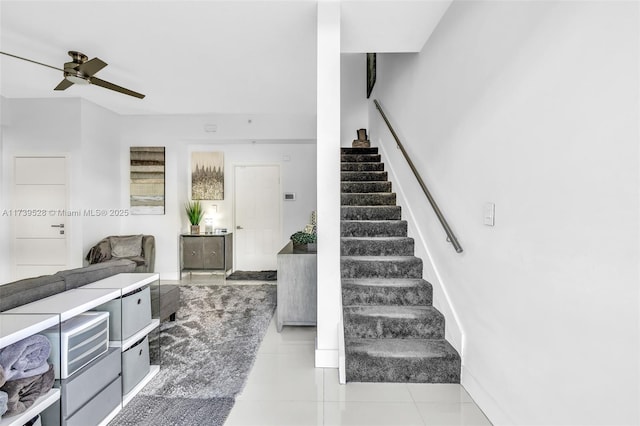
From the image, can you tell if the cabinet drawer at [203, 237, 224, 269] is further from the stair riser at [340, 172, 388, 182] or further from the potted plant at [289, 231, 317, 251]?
the stair riser at [340, 172, 388, 182]

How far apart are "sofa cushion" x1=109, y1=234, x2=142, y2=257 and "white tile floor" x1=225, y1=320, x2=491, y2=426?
11.6 feet

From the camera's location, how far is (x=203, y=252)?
18.5 feet

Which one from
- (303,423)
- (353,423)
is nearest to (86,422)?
(303,423)

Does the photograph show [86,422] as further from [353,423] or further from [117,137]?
[117,137]

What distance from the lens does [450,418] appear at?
1935mm

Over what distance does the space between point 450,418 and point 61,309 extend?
2.12 m

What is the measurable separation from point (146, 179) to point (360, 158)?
348cm

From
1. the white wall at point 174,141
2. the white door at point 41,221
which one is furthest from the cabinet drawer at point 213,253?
the white door at point 41,221

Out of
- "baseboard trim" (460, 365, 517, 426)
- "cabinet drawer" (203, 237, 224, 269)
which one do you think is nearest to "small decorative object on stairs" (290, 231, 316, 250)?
"baseboard trim" (460, 365, 517, 426)

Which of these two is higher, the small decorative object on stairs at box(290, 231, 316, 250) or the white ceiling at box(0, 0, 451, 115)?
the white ceiling at box(0, 0, 451, 115)

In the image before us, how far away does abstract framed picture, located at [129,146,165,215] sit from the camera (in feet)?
18.3

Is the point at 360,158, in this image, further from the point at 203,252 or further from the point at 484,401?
the point at 484,401

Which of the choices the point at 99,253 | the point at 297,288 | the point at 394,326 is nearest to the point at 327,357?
the point at 394,326

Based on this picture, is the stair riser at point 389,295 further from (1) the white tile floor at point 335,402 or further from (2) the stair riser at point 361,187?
(2) the stair riser at point 361,187
